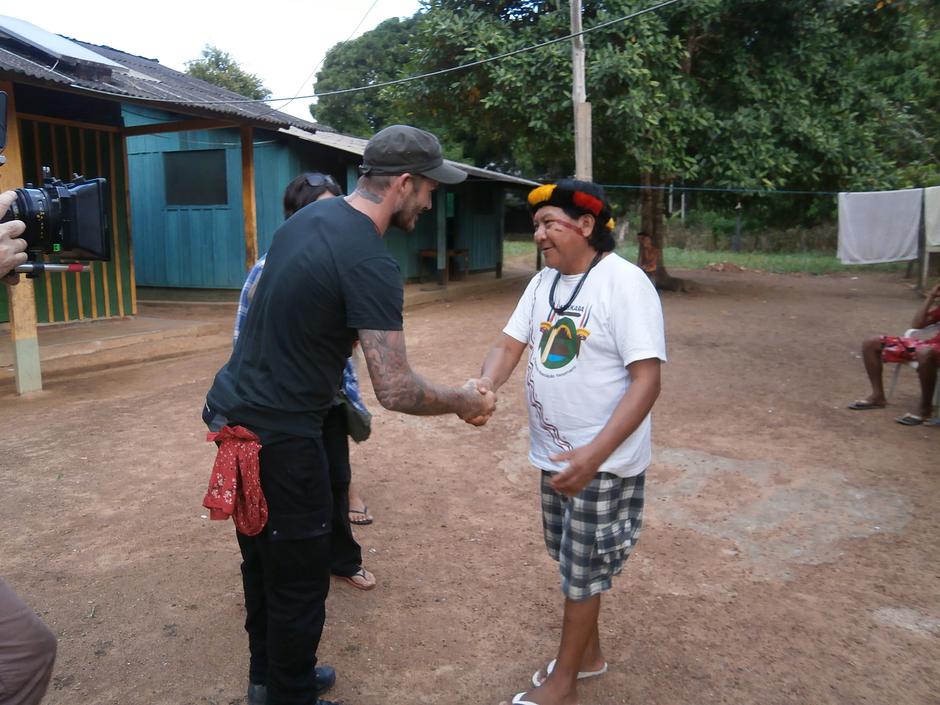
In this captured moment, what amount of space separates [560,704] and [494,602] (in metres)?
0.79

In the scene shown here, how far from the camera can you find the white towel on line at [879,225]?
12.8 meters

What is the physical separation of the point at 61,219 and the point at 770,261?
944 inches

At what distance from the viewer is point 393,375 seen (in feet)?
6.62

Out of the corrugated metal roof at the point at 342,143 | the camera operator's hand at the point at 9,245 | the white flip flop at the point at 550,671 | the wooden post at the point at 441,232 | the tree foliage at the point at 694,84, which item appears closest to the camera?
the camera operator's hand at the point at 9,245

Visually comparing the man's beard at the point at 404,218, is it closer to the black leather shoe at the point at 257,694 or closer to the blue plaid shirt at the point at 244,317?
the blue plaid shirt at the point at 244,317

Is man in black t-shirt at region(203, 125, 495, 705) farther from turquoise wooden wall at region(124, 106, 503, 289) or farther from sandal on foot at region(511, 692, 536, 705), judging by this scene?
turquoise wooden wall at region(124, 106, 503, 289)

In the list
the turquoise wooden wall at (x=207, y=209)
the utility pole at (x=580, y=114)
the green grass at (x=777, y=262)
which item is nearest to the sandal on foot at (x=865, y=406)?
the utility pole at (x=580, y=114)

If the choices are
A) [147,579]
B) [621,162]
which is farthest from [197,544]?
[621,162]

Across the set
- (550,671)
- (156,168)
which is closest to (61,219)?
(550,671)

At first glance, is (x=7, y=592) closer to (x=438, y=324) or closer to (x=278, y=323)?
(x=278, y=323)

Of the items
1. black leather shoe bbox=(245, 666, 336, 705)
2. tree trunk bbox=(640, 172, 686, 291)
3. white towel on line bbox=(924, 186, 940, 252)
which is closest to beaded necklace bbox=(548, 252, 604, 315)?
black leather shoe bbox=(245, 666, 336, 705)

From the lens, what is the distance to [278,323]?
2018 millimetres

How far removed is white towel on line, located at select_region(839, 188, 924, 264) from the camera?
1282cm

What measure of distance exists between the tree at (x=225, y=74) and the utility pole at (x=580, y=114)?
2045 centimetres
